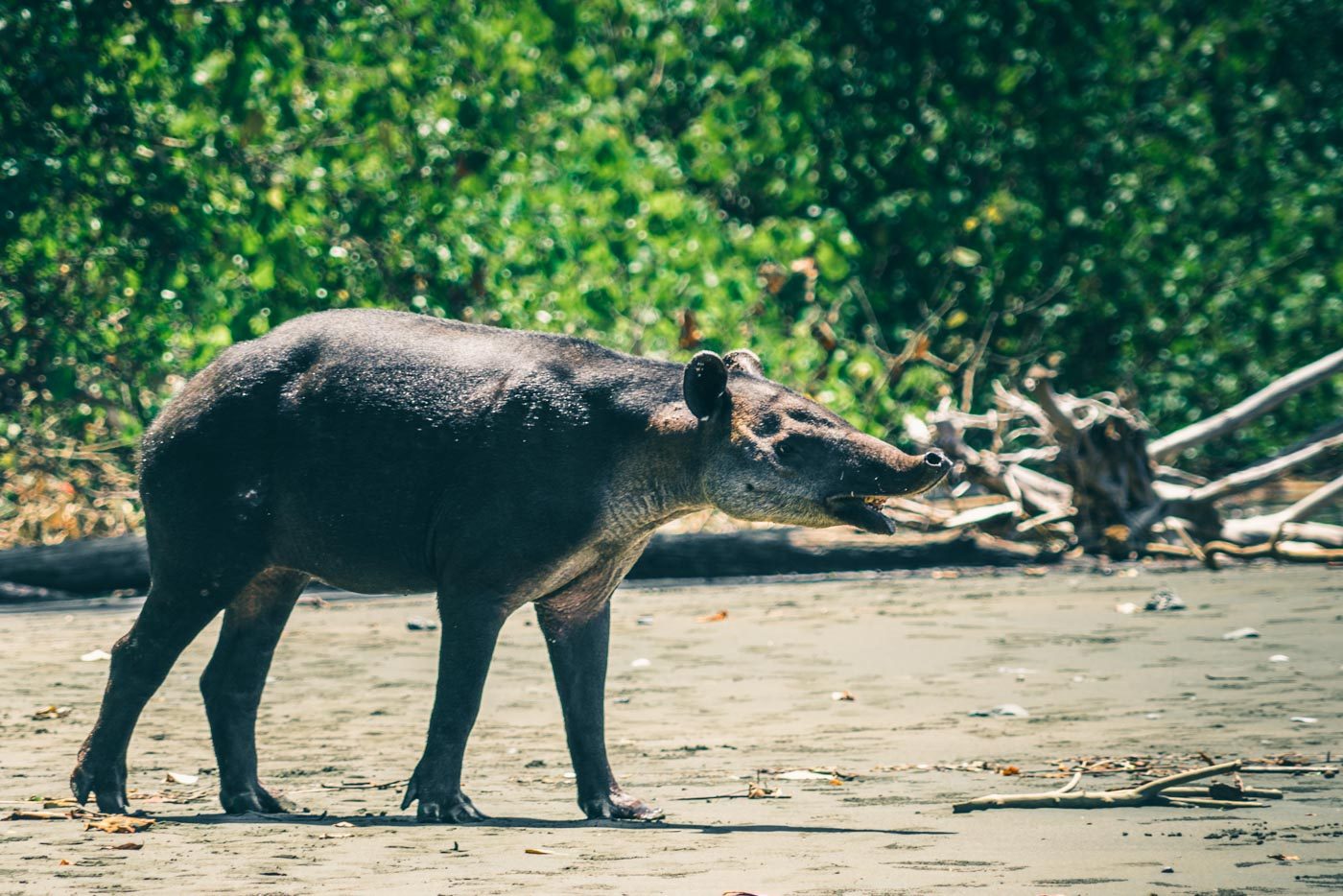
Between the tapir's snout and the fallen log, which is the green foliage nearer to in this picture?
the fallen log

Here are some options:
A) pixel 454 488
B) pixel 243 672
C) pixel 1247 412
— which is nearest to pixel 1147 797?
pixel 454 488

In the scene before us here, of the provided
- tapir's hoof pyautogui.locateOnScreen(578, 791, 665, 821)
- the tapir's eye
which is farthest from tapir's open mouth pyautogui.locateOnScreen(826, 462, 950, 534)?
tapir's hoof pyautogui.locateOnScreen(578, 791, 665, 821)

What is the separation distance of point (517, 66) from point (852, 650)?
911 centimetres

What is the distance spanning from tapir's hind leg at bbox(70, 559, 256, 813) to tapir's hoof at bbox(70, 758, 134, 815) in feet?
0.16

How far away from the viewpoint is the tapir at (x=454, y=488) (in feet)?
22.1

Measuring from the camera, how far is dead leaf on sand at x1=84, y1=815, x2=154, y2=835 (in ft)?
20.8

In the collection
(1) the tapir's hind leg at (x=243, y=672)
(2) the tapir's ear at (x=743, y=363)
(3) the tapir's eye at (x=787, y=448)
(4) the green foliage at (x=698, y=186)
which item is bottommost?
(1) the tapir's hind leg at (x=243, y=672)

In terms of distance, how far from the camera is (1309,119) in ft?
72.3

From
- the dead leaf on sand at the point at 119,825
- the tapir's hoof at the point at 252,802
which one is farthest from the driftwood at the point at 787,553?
the dead leaf on sand at the point at 119,825

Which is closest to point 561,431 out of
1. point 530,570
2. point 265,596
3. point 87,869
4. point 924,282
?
point 530,570

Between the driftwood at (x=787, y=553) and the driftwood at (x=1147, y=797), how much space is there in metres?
8.68

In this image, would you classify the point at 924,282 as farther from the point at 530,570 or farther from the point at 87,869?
the point at 87,869

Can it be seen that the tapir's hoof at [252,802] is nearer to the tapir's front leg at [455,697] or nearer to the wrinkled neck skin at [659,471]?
the tapir's front leg at [455,697]

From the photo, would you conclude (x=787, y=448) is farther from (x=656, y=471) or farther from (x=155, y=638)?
(x=155, y=638)
